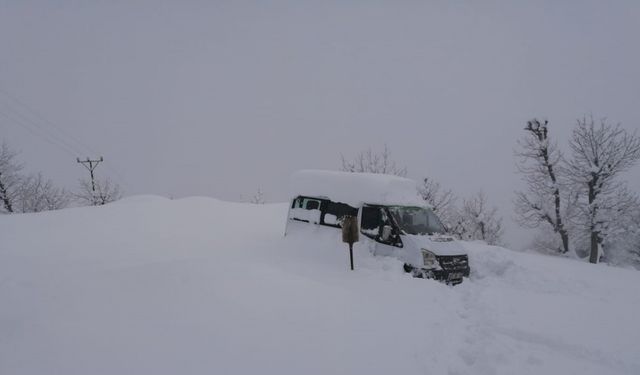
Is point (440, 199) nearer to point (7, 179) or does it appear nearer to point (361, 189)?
point (361, 189)

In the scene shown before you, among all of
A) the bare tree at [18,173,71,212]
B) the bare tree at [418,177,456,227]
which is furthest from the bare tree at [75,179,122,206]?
the bare tree at [418,177,456,227]

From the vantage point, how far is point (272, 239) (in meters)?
11.2

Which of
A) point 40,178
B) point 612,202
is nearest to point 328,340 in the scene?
point 612,202

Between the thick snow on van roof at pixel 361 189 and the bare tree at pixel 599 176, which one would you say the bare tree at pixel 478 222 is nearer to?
the bare tree at pixel 599 176

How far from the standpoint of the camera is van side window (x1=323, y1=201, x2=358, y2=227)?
8.73m

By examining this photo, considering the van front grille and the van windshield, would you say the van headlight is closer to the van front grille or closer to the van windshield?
the van front grille

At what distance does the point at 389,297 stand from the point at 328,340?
7.08ft

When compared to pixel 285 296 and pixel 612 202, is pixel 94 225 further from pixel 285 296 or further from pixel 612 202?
pixel 612 202

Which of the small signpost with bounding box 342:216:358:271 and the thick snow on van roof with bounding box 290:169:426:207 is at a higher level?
the thick snow on van roof with bounding box 290:169:426:207

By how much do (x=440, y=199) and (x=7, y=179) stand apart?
41.3 m

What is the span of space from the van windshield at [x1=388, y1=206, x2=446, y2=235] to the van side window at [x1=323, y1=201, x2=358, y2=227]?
107cm

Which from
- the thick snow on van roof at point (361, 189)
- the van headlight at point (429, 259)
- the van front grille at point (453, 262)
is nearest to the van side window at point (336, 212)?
the thick snow on van roof at point (361, 189)

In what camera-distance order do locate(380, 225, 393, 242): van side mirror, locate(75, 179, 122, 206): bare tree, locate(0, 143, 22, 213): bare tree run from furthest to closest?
locate(75, 179, 122, 206): bare tree, locate(0, 143, 22, 213): bare tree, locate(380, 225, 393, 242): van side mirror

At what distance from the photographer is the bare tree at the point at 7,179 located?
29047mm
